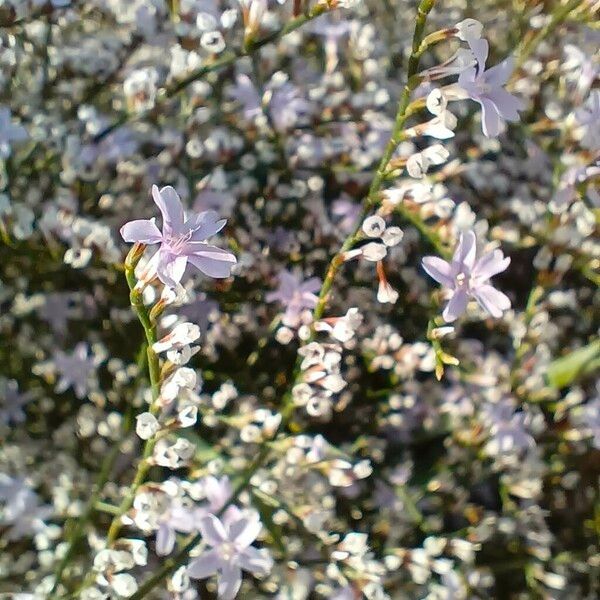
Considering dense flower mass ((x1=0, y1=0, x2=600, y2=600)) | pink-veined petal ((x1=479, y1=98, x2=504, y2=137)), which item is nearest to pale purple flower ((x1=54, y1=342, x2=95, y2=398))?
dense flower mass ((x1=0, y1=0, x2=600, y2=600))

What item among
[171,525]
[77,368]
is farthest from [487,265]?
[77,368]

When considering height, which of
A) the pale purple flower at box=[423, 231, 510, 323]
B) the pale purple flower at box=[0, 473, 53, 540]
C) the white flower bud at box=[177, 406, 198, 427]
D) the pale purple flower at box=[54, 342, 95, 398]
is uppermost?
the white flower bud at box=[177, 406, 198, 427]

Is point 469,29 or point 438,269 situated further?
point 438,269

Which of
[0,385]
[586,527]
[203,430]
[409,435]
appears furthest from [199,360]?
[586,527]

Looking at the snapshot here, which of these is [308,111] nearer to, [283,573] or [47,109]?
[47,109]

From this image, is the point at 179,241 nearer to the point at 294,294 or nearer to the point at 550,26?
the point at 294,294

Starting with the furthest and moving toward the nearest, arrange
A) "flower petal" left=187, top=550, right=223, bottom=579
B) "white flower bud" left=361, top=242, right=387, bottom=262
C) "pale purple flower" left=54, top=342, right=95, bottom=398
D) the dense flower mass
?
1. "pale purple flower" left=54, top=342, right=95, bottom=398
2. the dense flower mass
3. "flower petal" left=187, top=550, right=223, bottom=579
4. "white flower bud" left=361, top=242, right=387, bottom=262

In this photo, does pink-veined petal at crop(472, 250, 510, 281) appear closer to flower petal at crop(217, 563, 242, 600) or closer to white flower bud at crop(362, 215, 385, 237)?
white flower bud at crop(362, 215, 385, 237)
